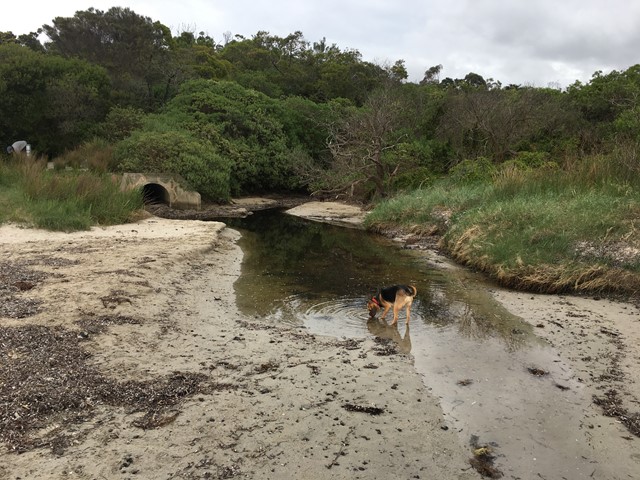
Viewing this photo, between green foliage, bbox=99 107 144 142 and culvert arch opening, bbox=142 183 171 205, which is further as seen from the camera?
green foliage, bbox=99 107 144 142

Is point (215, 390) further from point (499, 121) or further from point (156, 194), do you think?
point (499, 121)

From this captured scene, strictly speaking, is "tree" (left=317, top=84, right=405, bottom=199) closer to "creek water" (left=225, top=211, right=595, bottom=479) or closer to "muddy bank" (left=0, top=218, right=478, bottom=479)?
"creek water" (left=225, top=211, right=595, bottom=479)

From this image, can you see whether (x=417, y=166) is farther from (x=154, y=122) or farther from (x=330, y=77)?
(x=330, y=77)

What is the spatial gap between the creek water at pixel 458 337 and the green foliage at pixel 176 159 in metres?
11.5

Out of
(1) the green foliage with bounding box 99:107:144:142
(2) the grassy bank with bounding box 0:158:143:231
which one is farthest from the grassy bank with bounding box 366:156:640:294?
(1) the green foliage with bounding box 99:107:144:142

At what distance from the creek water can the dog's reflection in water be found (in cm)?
1

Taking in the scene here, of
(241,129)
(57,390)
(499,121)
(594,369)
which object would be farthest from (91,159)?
(594,369)

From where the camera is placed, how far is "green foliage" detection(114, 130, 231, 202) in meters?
23.4

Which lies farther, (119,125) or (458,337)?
(119,125)

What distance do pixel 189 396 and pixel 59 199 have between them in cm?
1218

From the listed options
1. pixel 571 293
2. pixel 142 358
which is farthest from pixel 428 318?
pixel 142 358

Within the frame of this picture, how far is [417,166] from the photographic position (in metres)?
27.3

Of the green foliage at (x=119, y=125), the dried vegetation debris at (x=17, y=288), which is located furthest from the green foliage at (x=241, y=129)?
the dried vegetation debris at (x=17, y=288)

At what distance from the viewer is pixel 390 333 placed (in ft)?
22.9
